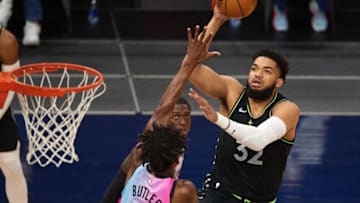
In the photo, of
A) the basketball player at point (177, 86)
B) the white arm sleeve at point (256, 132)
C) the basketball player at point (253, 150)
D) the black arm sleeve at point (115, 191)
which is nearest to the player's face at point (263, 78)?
the basketball player at point (253, 150)

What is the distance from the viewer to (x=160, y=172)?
3.77 metres

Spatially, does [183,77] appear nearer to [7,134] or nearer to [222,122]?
[222,122]

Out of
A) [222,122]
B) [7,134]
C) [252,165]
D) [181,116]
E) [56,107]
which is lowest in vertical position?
[56,107]

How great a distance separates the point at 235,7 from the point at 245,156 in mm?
965

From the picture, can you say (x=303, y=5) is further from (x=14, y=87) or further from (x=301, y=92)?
(x=14, y=87)

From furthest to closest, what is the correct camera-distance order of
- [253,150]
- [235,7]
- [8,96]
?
[8,96], [235,7], [253,150]

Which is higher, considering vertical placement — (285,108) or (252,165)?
(285,108)

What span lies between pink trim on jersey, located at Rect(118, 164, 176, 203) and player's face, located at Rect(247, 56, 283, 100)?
1103 mm

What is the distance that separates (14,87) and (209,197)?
4.65 feet

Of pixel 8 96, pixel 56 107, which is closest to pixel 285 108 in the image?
pixel 8 96

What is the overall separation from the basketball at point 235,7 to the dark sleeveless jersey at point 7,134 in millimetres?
1472

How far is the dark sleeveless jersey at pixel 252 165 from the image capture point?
472 centimetres

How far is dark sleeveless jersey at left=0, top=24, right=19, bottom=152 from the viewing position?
17.5 feet

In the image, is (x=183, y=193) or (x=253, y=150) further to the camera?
(x=253, y=150)
